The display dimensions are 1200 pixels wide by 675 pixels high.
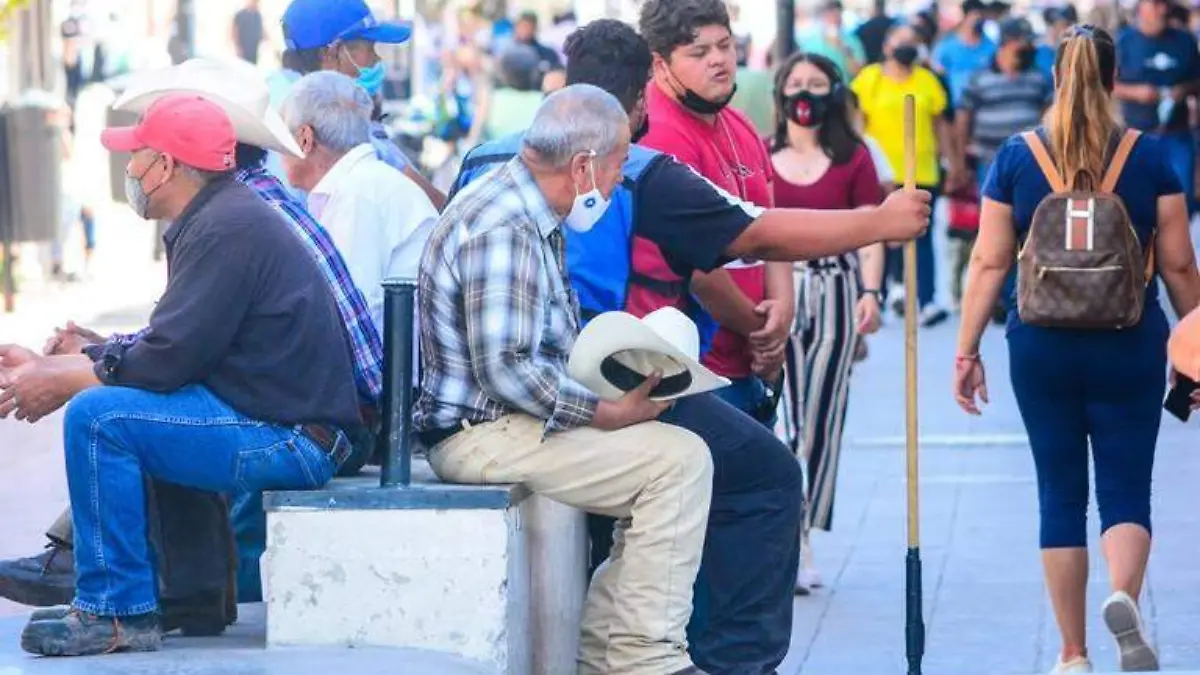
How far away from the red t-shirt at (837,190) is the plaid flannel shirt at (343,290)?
325 cm

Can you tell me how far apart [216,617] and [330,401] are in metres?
0.75

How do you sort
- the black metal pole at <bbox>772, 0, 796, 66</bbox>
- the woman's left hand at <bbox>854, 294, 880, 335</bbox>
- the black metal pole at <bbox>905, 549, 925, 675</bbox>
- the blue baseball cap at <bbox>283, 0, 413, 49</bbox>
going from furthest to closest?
1. the black metal pole at <bbox>772, 0, 796, 66</bbox>
2. the woman's left hand at <bbox>854, 294, 880, 335</bbox>
3. the blue baseball cap at <bbox>283, 0, 413, 49</bbox>
4. the black metal pole at <bbox>905, 549, 925, 675</bbox>

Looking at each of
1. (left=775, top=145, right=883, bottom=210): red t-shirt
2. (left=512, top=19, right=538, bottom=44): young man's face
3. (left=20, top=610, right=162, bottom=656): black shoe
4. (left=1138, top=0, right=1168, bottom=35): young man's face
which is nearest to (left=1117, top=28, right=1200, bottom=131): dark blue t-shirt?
(left=1138, top=0, right=1168, bottom=35): young man's face

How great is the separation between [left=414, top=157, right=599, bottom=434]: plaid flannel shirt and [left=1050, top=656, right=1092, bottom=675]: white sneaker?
1979mm

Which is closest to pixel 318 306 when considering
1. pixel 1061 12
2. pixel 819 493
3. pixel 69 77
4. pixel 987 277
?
pixel 987 277

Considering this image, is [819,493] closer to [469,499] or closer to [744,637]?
[744,637]

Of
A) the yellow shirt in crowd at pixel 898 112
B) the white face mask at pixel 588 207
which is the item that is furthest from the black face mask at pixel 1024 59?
the white face mask at pixel 588 207

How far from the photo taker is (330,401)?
6.25 metres

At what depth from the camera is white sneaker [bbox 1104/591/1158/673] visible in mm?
7281

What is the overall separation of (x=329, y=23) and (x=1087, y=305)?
2759 mm

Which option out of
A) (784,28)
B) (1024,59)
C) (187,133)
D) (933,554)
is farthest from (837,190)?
(1024,59)

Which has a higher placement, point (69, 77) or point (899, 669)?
point (69, 77)

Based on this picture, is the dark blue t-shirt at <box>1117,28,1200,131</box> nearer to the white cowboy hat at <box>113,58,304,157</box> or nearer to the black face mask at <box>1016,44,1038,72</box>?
the black face mask at <box>1016,44,1038,72</box>

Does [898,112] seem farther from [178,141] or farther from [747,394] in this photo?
[178,141]
